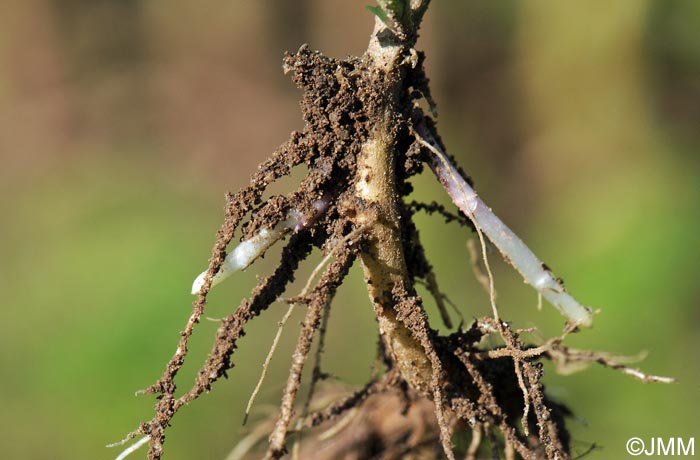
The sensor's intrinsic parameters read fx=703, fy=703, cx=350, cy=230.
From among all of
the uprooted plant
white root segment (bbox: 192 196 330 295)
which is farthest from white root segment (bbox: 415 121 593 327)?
white root segment (bbox: 192 196 330 295)

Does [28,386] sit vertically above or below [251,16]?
below

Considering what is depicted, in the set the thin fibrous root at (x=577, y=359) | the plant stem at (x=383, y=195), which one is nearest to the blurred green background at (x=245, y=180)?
the thin fibrous root at (x=577, y=359)

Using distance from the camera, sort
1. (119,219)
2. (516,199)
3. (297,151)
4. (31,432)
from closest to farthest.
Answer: (297,151) → (31,432) → (119,219) → (516,199)

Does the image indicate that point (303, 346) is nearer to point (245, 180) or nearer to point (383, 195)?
point (383, 195)

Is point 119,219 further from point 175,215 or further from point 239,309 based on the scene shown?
point 239,309

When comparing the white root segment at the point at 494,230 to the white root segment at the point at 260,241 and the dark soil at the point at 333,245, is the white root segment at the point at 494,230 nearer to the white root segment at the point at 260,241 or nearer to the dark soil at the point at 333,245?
the dark soil at the point at 333,245

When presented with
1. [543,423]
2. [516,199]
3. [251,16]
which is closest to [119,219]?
[251,16]
